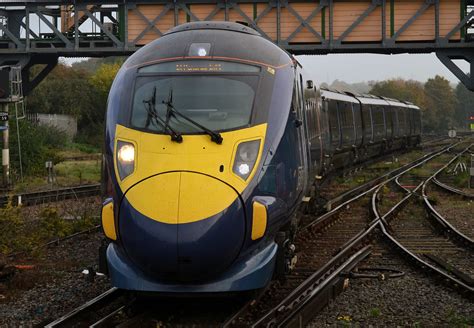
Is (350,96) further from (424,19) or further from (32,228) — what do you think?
(32,228)

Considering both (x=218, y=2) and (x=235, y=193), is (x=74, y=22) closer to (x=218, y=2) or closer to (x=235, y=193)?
(x=218, y=2)

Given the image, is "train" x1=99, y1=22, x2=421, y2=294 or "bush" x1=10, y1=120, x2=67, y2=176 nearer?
"train" x1=99, y1=22, x2=421, y2=294

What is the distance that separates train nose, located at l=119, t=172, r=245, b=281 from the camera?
6.30 metres

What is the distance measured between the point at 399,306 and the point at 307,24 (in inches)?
696

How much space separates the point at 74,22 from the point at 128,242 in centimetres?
2035

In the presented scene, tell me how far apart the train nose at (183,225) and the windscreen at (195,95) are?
0.74m

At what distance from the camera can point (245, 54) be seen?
25.1ft

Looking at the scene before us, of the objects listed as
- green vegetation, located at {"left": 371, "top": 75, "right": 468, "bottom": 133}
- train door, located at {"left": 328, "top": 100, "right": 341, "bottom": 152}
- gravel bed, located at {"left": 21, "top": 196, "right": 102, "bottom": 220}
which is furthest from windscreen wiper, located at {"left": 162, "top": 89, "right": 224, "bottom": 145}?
green vegetation, located at {"left": 371, "top": 75, "right": 468, "bottom": 133}

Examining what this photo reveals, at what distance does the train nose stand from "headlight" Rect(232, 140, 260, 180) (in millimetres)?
258

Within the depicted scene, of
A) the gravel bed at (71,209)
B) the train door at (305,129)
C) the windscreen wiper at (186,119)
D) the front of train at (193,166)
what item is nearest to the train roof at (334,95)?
the train door at (305,129)

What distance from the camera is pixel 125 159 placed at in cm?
687

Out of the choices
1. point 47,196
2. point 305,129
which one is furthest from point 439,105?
point 305,129

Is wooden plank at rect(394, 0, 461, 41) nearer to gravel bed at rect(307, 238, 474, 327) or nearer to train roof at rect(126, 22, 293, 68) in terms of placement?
gravel bed at rect(307, 238, 474, 327)

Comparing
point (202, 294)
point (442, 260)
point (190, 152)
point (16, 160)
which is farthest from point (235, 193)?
point (16, 160)
